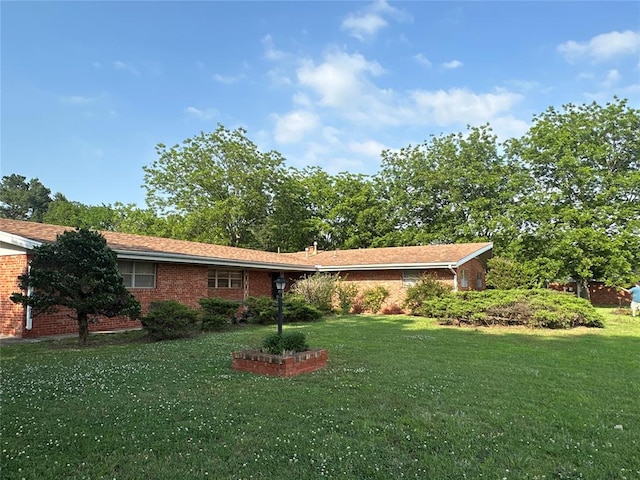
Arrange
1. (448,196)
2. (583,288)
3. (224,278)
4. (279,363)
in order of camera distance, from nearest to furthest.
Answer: (279,363) → (224,278) → (583,288) → (448,196)

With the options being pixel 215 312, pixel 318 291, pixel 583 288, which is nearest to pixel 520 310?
pixel 318 291

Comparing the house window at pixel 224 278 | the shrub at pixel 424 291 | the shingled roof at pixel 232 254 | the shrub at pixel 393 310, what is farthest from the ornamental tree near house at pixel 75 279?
the shrub at pixel 393 310

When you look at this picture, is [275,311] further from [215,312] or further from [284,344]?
[284,344]

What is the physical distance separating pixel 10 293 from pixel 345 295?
1323cm

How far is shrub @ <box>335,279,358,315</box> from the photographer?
20.1 meters

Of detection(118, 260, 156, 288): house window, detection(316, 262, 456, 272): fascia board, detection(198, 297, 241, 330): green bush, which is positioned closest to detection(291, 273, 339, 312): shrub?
detection(316, 262, 456, 272): fascia board

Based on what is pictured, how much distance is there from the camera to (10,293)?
37.3 ft

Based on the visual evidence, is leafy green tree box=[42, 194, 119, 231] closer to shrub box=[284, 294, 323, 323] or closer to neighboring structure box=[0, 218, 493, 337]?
neighboring structure box=[0, 218, 493, 337]

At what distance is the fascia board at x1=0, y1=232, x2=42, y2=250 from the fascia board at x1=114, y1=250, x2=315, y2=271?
2022mm

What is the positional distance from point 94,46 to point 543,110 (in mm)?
28822

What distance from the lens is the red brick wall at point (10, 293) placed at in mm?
11031

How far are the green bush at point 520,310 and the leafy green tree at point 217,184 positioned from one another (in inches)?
903

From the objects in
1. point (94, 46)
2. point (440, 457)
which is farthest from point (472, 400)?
point (94, 46)

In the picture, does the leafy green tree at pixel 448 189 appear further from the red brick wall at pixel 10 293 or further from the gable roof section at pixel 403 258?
the red brick wall at pixel 10 293
